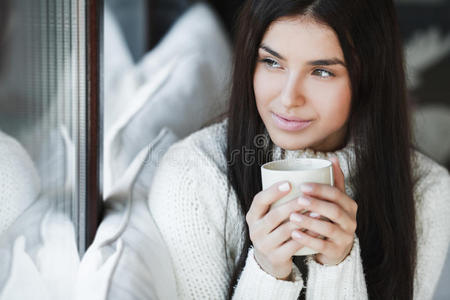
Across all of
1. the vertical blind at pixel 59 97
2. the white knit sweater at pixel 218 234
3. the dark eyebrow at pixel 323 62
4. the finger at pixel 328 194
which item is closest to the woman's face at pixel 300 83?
the dark eyebrow at pixel 323 62

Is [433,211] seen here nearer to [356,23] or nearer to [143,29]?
[356,23]

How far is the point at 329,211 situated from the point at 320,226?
0.03 m

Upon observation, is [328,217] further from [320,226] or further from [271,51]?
[271,51]

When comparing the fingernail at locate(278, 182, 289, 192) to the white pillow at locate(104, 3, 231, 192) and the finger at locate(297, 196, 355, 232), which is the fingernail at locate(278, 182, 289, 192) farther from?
the white pillow at locate(104, 3, 231, 192)

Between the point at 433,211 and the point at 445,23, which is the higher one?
the point at 445,23

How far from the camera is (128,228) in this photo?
38.4 inches

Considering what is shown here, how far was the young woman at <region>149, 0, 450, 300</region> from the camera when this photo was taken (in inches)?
37.1

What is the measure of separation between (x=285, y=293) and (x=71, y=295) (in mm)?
379

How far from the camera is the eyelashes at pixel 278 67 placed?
103cm

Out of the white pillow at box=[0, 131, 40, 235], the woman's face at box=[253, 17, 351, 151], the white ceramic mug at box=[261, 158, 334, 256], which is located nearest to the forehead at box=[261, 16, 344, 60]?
the woman's face at box=[253, 17, 351, 151]

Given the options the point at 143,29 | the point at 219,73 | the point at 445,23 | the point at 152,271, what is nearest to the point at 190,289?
the point at 152,271

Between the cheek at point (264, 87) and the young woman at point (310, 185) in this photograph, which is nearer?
the young woman at point (310, 185)

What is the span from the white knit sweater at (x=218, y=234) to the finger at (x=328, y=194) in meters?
→ 0.14

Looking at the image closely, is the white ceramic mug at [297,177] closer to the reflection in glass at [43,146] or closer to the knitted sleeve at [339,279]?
the knitted sleeve at [339,279]
